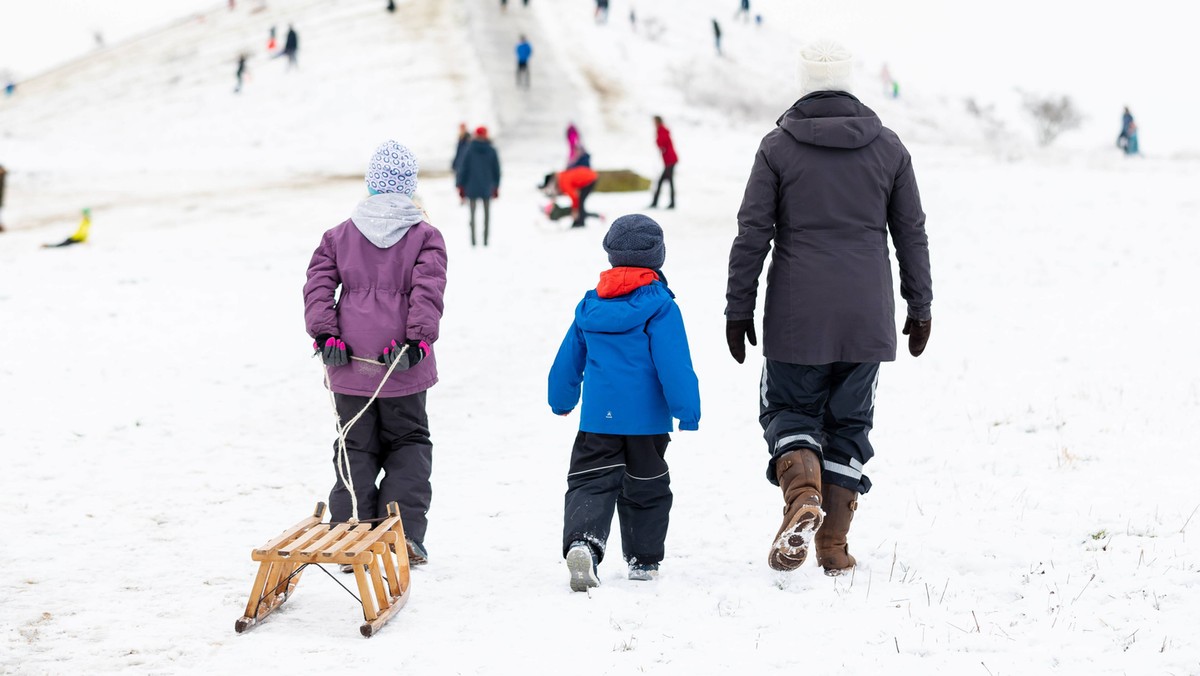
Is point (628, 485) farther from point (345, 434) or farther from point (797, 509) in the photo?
point (345, 434)

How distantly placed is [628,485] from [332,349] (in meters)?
1.51

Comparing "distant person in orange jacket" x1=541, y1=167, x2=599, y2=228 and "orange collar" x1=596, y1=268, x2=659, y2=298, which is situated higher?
"distant person in orange jacket" x1=541, y1=167, x2=599, y2=228

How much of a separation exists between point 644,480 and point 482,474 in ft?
8.16

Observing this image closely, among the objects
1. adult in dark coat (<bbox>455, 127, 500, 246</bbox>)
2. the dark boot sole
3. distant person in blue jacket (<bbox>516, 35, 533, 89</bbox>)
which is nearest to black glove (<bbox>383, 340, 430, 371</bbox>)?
the dark boot sole

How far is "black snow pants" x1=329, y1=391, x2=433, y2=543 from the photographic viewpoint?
16.9 ft

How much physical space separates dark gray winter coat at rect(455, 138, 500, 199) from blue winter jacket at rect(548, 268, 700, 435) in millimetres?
11357

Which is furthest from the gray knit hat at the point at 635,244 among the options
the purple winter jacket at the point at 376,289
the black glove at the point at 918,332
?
the black glove at the point at 918,332

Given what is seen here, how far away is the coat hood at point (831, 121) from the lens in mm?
4637

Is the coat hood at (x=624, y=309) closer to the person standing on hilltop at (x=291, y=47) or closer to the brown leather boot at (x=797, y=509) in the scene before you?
the brown leather boot at (x=797, y=509)

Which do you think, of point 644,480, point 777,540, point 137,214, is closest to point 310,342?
point 644,480

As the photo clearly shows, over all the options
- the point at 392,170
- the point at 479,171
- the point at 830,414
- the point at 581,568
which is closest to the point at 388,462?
the point at 581,568

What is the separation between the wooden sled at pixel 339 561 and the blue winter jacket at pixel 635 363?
3.40ft

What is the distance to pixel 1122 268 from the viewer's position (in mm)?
12211

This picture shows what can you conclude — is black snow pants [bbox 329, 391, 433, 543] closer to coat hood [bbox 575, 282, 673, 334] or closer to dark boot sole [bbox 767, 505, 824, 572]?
coat hood [bbox 575, 282, 673, 334]
